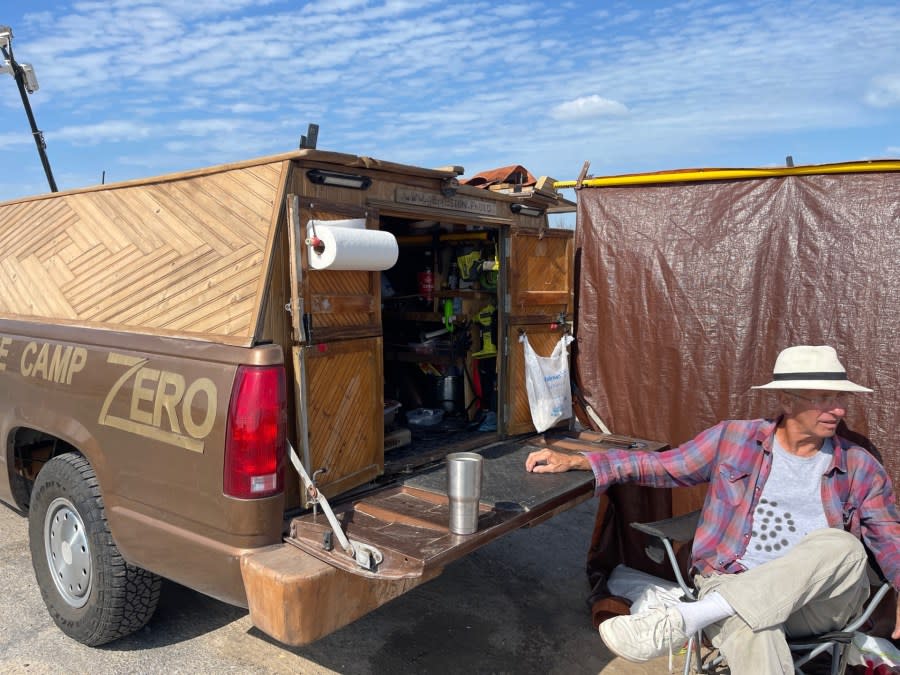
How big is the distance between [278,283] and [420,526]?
A: 3.90 ft

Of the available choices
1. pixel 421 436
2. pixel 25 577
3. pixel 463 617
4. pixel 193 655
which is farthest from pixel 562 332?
pixel 25 577

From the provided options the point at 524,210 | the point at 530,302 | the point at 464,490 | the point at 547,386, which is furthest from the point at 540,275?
the point at 464,490

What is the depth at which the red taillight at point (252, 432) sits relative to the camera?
2604 millimetres

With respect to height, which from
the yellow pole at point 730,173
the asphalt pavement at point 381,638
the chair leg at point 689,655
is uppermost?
the yellow pole at point 730,173

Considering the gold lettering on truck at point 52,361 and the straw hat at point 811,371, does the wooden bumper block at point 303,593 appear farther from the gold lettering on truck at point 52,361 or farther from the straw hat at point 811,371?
the straw hat at point 811,371

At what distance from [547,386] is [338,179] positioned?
2.07m

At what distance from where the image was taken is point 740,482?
9.86 ft

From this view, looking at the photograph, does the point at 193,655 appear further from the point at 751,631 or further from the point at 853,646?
the point at 853,646

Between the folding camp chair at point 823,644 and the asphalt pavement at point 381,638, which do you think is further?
the asphalt pavement at point 381,638

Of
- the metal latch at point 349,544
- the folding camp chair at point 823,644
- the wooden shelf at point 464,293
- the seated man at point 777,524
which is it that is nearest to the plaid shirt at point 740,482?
the seated man at point 777,524

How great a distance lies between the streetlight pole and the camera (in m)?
8.14

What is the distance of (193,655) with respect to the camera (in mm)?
3311

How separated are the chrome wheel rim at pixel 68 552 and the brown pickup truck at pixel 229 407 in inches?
0.5

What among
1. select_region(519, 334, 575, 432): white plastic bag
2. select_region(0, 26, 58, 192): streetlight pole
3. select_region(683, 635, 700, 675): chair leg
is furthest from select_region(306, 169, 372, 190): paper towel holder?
select_region(0, 26, 58, 192): streetlight pole
